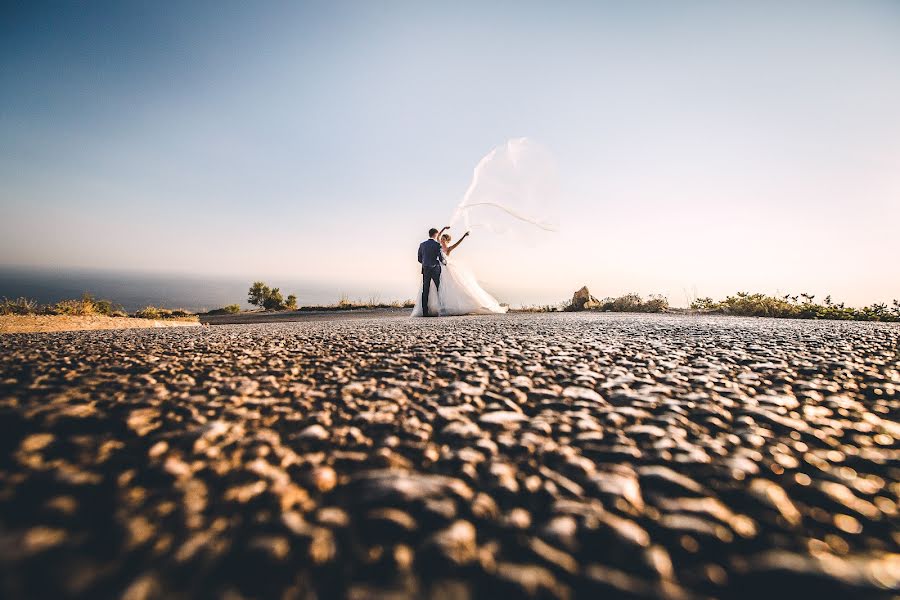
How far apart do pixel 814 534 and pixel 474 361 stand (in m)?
2.60

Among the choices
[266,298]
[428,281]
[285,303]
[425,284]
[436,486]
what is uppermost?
[428,281]

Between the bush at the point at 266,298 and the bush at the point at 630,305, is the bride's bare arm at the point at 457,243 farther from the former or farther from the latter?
the bush at the point at 266,298

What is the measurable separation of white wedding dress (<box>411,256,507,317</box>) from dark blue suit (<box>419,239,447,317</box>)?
28cm

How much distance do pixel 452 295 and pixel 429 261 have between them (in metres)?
1.67

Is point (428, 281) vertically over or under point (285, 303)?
over

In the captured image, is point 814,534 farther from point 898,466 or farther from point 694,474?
point 898,466

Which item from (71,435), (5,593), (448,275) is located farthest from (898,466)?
(448,275)

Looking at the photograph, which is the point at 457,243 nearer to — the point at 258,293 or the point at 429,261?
the point at 429,261

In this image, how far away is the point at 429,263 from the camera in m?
13.9

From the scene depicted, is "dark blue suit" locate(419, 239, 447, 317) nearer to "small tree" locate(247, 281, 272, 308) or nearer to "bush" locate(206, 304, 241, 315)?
"bush" locate(206, 304, 241, 315)

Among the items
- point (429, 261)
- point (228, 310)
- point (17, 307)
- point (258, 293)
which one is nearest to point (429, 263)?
point (429, 261)

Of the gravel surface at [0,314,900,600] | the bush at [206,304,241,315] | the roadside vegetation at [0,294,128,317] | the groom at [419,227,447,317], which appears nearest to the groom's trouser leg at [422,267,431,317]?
the groom at [419,227,447,317]

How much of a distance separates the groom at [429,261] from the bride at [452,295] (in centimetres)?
29

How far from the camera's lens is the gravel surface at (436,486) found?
40.3 inches
